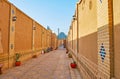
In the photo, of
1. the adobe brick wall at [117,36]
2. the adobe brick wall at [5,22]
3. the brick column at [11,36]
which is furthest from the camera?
the brick column at [11,36]

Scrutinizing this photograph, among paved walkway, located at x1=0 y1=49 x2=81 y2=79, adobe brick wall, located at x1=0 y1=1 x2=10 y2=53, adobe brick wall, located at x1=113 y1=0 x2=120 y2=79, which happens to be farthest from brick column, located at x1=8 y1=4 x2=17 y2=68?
adobe brick wall, located at x1=113 y1=0 x2=120 y2=79

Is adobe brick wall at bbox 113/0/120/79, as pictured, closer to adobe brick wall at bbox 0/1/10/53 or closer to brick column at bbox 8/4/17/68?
adobe brick wall at bbox 0/1/10/53

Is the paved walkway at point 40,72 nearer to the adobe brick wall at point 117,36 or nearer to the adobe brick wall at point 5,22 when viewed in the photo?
the adobe brick wall at point 5,22

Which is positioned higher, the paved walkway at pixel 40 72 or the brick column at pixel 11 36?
the brick column at pixel 11 36

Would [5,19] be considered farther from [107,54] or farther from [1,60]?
[107,54]

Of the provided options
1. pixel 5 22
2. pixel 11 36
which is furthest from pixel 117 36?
pixel 11 36

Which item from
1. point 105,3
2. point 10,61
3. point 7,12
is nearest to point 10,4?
point 7,12

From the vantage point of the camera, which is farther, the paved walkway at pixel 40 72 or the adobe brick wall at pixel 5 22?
the adobe brick wall at pixel 5 22

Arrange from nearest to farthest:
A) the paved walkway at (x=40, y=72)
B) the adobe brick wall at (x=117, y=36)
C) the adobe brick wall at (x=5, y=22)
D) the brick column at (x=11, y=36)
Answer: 1. the adobe brick wall at (x=117, y=36)
2. the paved walkway at (x=40, y=72)
3. the adobe brick wall at (x=5, y=22)
4. the brick column at (x=11, y=36)

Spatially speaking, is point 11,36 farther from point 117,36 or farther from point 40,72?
point 117,36

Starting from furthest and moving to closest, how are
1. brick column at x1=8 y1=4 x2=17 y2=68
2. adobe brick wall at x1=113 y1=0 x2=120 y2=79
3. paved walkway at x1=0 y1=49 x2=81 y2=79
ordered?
brick column at x1=8 y1=4 x2=17 y2=68 < paved walkway at x1=0 y1=49 x2=81 y2=79 < adobe brick wall at x1=113 y1=0 x2=120 y2=79

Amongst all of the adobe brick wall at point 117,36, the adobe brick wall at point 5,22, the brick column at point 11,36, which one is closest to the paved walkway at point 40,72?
the brick column at point 11,36

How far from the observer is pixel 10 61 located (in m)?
11.1

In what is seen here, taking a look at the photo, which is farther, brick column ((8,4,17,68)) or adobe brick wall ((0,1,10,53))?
brick column ((8,4,17,68))
